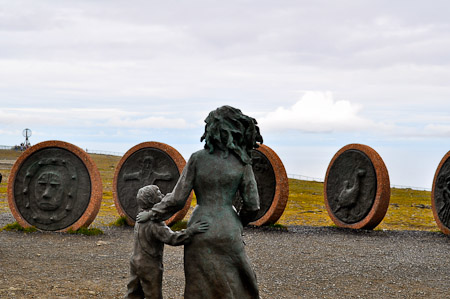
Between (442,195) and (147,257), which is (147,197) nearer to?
(147,257)

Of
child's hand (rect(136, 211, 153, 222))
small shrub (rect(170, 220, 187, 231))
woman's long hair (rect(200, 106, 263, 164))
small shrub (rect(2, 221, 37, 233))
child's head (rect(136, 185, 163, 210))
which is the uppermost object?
woman's long hair (rect(200, 106, 263, 164))

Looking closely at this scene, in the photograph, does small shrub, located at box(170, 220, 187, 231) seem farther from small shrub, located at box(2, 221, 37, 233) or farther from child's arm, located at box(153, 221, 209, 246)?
child's arm, located at box(153, 221, 209, 246)

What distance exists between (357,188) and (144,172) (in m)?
5.79

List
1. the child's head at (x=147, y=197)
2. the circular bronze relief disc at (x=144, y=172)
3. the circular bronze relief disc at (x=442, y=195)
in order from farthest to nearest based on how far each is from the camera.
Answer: the circular bronze relief disc at (x=442, y=195), the circular bronze relief disc at (x=144, y=172), the child's head at (x=147, y=197)

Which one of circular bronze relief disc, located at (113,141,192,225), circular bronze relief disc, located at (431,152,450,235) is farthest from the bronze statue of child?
circular bronze relief disc, located at (431,152,450,235)

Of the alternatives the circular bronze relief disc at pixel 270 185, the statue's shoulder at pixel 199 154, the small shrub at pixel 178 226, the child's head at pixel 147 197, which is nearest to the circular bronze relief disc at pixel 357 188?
the circular bronze relief disc at pixel 270 185

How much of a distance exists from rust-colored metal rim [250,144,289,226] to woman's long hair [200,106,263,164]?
9.43 meters

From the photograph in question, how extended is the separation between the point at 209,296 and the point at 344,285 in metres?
4.68

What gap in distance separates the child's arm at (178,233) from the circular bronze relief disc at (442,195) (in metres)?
11.0

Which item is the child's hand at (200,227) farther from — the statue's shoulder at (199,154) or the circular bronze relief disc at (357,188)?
the circular bronze relief disc at (357,188)

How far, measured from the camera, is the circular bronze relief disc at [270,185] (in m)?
14.6

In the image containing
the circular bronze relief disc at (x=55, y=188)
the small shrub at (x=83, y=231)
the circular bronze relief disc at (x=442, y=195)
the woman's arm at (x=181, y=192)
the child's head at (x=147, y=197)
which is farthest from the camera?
the circular bronze relief disc at (x=442, y=195)

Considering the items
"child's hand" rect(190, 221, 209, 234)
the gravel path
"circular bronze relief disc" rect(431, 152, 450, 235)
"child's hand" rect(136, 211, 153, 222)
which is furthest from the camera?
"circular bronze relief disc" rect(431, 152, 450, 235)

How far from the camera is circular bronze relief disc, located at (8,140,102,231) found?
13.1 m
